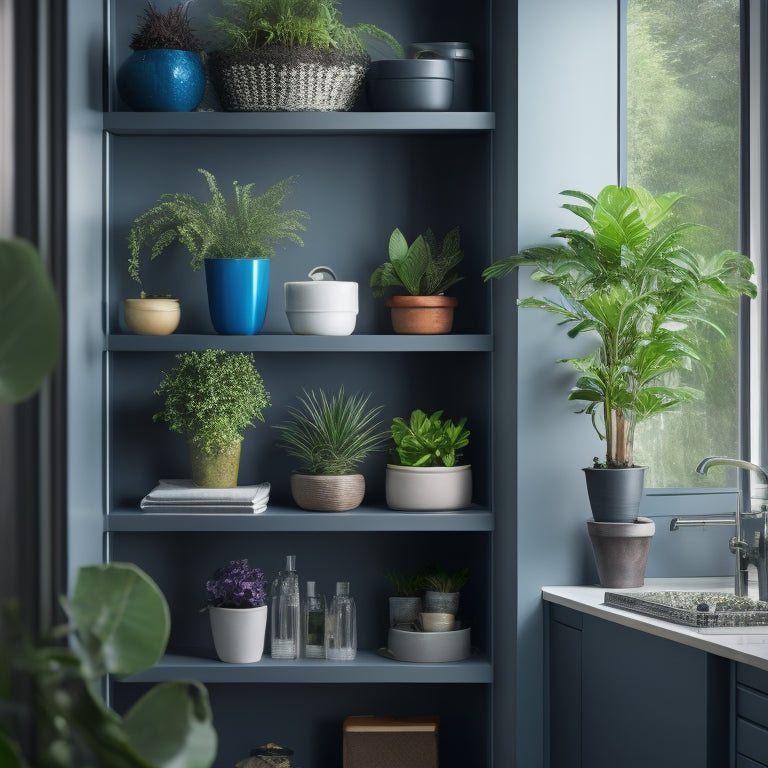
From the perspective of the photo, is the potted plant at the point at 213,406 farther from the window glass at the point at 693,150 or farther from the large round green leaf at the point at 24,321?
the large round green leaf at the point at 24,321

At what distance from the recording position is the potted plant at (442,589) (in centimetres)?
266

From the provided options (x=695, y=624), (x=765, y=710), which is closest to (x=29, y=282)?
(x=765, y=710)

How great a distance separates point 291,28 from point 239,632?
1595mm

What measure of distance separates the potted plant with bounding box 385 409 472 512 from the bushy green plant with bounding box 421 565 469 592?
20cm

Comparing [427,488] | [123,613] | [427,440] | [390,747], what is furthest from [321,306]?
[123,613]

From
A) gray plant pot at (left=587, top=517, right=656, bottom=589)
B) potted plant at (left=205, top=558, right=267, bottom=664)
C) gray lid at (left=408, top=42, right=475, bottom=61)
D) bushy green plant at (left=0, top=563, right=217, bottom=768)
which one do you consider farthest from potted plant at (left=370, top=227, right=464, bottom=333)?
bushy green plant at (left=0, top=563, right=217, bottom=768)

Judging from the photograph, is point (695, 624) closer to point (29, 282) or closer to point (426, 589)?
point (426, 589)

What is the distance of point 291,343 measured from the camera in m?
2.60

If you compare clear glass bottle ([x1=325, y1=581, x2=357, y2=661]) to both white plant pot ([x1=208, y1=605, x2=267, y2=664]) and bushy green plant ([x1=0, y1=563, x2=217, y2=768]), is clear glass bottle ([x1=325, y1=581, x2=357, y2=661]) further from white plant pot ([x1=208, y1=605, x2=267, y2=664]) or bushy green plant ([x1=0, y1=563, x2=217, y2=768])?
bushy green plant ([x1=0, y1=563, x2=217, y2=768])

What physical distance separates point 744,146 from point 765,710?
1.62m

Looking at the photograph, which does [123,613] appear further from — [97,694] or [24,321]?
[24,321]

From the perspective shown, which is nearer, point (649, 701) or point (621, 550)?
point (649, 701)

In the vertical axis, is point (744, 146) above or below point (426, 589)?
above

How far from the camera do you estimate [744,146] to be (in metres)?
2.70
